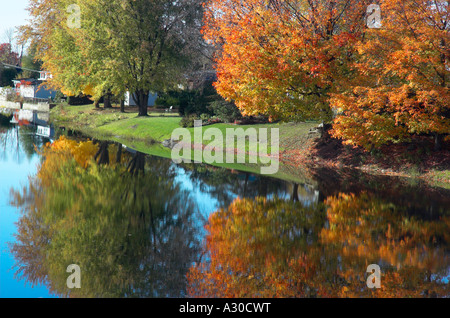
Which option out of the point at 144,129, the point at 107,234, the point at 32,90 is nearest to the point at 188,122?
the point at 144,129

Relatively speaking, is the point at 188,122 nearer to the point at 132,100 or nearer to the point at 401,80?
the point at 401,80

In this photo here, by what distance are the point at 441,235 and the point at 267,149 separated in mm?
15937

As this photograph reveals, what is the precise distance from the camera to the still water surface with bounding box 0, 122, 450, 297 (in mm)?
7098

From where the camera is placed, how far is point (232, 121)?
3259cm

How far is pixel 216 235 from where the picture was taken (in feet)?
32.2

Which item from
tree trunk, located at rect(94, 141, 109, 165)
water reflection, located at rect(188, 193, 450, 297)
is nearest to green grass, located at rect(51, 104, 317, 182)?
tree trunk, located at rect(94, 141, 109, 165)

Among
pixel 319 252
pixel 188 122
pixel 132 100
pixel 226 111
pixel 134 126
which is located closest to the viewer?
pixel 319 252

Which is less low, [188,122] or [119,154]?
[188,122]

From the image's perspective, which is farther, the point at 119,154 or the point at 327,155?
the point at 119,154

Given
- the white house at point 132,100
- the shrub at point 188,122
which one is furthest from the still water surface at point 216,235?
the white house at point 132,100

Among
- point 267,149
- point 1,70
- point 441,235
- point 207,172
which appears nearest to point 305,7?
point 267,149

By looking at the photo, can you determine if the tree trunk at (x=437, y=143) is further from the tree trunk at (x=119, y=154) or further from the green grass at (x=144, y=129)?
the tree trunk at (x=119, y=154)

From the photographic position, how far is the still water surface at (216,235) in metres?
7.10

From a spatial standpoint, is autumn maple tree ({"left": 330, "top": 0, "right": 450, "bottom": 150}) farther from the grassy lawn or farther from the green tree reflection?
the green tree reflection
